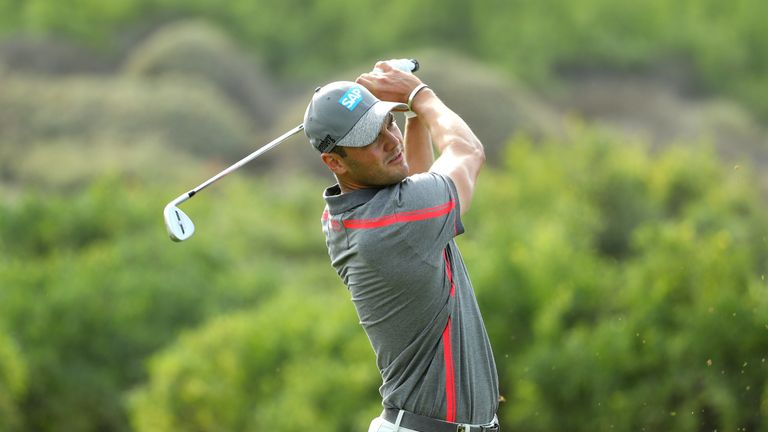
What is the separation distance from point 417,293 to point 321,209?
21330 mm

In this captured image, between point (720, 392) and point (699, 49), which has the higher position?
point (720, 392)

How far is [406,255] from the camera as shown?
14.8ft

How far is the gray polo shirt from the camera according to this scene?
451 centimetres

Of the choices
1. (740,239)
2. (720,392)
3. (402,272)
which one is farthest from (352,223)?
(740,239)

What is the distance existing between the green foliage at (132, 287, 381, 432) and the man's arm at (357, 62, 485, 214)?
29.1 feet

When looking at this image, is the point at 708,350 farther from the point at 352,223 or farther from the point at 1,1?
the point at 1,1

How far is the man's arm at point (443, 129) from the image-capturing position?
4703 mm

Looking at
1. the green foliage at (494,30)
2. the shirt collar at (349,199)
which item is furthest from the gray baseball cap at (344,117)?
the green foliage at (494,30)

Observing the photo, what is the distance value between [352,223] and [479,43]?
37.1 meters

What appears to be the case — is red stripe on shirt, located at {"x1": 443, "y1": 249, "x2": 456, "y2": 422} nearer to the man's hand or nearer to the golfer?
the golfer

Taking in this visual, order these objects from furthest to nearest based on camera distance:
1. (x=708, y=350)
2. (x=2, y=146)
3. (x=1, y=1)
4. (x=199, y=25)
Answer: (x=1, y=1) < (x=199, y=25) < (x=2, y=146) < (x=708, y=350)

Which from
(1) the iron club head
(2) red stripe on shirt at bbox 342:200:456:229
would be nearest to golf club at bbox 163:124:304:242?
(1) the iron club head

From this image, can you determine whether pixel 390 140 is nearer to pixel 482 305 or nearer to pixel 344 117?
pixel 344 117

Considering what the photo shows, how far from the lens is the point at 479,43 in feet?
135
